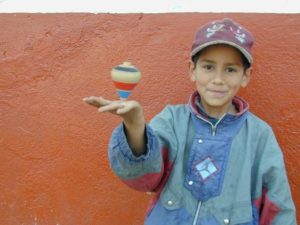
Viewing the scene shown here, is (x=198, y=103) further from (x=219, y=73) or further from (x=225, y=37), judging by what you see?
(x=225, y=37)

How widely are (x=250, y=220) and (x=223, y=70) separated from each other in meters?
0.59

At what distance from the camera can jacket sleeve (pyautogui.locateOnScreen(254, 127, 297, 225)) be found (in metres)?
1.95

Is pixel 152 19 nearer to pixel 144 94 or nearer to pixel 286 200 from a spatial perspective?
pixel 144 94

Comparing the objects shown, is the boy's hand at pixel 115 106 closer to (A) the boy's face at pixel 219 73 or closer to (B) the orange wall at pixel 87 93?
(A) the boy's face at pixel 219 73

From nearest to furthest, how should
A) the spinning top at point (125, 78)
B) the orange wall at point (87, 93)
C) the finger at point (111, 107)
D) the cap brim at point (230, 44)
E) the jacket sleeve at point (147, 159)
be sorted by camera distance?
the finger at point (111, 107) → the spinning top at point (125, 78) → the jacket sleeve at point (147, 159) → the cap brim at point (230, 44) → the orange wall at point (87, 93)

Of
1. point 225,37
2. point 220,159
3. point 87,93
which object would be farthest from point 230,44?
point 87,93

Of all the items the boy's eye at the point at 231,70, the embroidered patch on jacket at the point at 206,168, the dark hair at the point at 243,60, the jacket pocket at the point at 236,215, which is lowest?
the jacket pocket at the point at 236,215

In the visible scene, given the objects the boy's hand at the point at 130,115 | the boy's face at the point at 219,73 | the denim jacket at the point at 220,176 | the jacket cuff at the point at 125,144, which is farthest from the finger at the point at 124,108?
the boy's face at the point at 219,73

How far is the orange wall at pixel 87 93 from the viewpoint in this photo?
2.33m

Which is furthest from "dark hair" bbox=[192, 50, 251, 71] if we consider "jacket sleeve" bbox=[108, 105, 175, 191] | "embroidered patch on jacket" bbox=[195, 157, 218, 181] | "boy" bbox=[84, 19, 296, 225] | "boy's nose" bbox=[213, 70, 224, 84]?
"embroidered patch on jacket" bbox=[195, 157, 218, 181]

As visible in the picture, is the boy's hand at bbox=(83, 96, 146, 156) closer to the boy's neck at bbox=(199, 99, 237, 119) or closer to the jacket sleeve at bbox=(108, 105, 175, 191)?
the jacket sleeve at bbox=(108, 105, 175, 191)

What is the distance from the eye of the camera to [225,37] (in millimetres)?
1902

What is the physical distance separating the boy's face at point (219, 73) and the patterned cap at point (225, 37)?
34 millimetres

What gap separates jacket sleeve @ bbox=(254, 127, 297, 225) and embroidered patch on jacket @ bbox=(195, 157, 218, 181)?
0.18m
